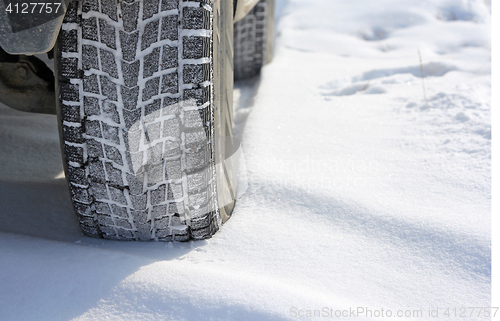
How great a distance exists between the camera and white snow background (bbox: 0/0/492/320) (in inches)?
26.0

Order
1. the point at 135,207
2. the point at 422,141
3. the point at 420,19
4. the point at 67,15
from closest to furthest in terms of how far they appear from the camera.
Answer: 1. the point at 67,15
2. the point at 135,207
3. the point at 422,141
4. the point at 420,19

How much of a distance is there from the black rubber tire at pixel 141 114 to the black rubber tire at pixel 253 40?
3.82ft

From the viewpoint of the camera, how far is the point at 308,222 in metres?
0.93

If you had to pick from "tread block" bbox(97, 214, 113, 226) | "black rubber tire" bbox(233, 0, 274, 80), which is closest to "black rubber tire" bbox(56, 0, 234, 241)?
"tread block" bbox(97, 214, 113, 226)

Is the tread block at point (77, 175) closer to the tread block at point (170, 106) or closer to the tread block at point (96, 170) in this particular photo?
the tread block at point (96, 170)

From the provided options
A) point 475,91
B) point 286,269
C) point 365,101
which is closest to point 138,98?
point 286,269

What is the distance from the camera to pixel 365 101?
1647 mm

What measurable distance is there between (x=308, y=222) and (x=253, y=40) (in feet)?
4.50

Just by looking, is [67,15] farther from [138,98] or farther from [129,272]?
[129,272]

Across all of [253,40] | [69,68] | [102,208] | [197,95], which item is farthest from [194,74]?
[253,40]

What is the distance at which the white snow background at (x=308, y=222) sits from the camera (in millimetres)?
661

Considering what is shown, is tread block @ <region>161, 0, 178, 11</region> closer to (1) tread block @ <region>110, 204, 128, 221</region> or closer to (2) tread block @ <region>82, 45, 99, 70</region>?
(2) tread block @ <region>82, 45, 99, 70</region>

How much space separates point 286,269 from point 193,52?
1.57 ft

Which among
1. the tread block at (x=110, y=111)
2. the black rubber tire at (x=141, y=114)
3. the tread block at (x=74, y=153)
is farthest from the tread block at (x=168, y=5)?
the tread block at (x=74, y=153)
